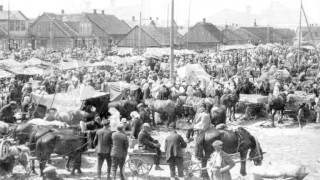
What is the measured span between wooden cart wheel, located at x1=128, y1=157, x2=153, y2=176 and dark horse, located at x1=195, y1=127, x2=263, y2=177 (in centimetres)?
151

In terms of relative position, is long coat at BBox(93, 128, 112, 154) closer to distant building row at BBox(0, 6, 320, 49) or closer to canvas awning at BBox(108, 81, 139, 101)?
canvas awning at BBox(108, 81, 139, 101)

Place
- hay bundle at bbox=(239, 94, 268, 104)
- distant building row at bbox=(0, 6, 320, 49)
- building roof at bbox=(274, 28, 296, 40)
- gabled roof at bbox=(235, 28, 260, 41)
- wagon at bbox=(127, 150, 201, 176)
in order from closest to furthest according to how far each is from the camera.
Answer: wagon at bbox=(127, 150, 201, 176) < hay bundle at bbox=(239, 94, 268, 104) < distant building row at bbox=(0, 6, 320, 49) < gabled roof at bbox=(235, 28, 260, 41) < building roof at bbox=(274, 28, 296, 40)

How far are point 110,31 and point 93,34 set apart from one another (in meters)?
3.84

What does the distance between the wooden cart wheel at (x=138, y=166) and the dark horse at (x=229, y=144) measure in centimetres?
151

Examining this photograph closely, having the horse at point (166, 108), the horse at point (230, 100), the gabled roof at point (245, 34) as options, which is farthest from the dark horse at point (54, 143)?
the gabled roof at point (245, 34)

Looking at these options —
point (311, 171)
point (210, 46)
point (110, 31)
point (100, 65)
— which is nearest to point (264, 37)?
point (210, 46)

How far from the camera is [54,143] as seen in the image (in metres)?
13.0

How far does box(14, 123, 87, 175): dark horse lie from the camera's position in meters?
12.8

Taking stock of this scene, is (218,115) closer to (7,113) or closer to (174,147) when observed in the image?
(174,147)

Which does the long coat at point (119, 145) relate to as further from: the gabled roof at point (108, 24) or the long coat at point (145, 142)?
the gabled roof at point (108, 24)

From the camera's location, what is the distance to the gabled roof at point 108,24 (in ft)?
262

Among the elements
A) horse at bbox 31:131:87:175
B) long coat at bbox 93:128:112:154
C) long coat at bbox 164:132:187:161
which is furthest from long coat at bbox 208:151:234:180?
horse at bbox 31:131:87:175

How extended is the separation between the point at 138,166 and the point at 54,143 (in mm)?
2351

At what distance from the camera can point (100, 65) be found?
34781 mm
